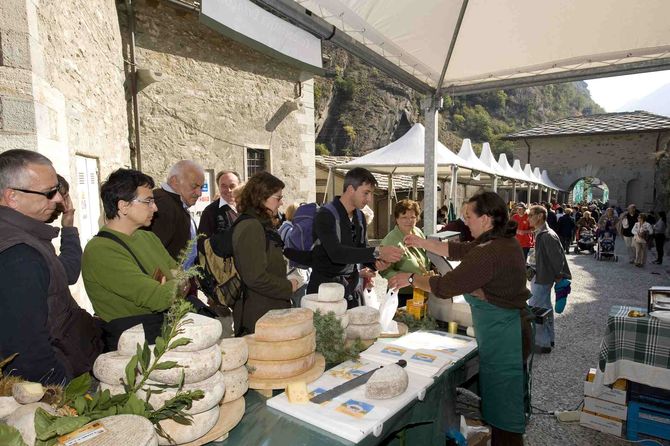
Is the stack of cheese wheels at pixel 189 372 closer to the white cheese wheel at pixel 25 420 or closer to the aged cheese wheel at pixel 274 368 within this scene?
the white cheese wheel at pixel 25 420

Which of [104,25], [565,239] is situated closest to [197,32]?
[104,25]

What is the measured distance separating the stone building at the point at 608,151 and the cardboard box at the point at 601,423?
82.5ft

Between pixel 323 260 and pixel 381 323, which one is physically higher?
pixel 323 260

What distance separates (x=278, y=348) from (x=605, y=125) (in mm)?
31669

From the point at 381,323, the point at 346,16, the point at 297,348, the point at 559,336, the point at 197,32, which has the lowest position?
the point at 559,336

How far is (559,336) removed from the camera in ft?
18.9

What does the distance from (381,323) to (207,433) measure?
141 cm

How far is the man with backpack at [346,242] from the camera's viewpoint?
117 inches

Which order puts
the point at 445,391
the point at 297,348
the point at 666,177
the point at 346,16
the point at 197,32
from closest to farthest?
1. the point at 297,348
2. the point at 445,391
3. the point at 346,16
4. the point at 197,32
5. the point at 666,177

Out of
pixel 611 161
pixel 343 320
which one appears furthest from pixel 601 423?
pixel 611 161

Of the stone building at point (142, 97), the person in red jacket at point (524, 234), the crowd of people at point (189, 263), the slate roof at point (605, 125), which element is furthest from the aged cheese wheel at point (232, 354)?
the slate roof at point (605, 125)

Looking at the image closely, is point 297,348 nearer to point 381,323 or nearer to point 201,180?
point 381,323

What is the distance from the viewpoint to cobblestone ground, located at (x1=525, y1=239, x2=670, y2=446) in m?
3.40

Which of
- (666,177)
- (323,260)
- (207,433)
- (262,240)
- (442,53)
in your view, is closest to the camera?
(207,433)
